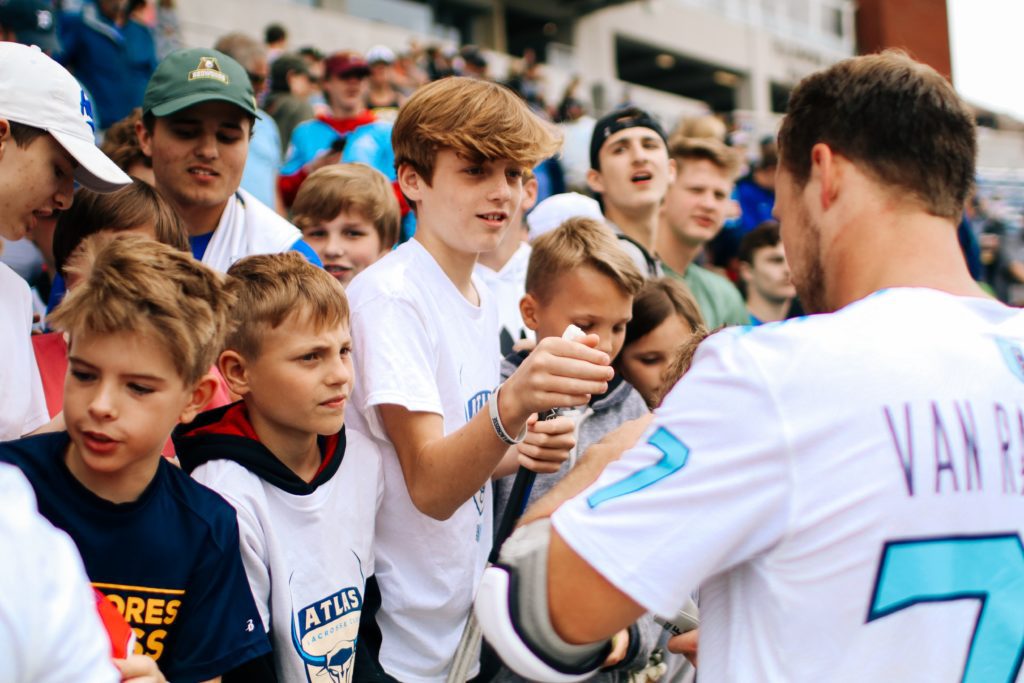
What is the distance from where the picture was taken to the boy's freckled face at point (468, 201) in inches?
115

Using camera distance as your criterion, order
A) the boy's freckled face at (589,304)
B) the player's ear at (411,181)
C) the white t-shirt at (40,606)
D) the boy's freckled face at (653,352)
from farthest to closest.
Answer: the boy's freckled face at (653,352) → the boy's freckled face at (589,304) → the player's ear at (411,181) → the white t-shirt at (40,606)

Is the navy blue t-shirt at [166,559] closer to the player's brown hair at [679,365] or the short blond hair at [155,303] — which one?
the short blond hair at [155,303]

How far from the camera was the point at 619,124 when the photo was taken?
548 cm

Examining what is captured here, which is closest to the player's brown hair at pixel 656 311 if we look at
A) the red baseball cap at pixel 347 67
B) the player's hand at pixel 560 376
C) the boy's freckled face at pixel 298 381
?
the boy's freckled face at pixel 298 381

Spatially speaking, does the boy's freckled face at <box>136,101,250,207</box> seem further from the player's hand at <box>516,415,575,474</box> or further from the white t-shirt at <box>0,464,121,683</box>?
the white t-shirt at <box>0,464,121,683</box>

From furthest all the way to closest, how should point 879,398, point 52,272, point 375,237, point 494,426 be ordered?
1. point 375,237
2. point 52,272
3. point 494,426
4. point 879,398

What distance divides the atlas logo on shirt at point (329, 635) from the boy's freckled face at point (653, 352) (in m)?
1.71

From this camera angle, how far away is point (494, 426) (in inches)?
94.9

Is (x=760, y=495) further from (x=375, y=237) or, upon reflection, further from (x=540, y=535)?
(x=375, y=237)

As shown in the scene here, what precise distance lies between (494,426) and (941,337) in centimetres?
113

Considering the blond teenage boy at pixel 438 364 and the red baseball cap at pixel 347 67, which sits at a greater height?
the red baseball cap at pixel 347 67

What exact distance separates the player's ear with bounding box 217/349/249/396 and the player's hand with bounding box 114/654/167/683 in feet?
2.95

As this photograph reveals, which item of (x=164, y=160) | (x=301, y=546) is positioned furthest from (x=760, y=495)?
(x=164, y=160)

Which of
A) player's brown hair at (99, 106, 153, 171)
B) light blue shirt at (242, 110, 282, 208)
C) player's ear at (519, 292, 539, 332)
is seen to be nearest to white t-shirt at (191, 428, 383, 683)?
player's ear at (519, 292, 539, 332)
